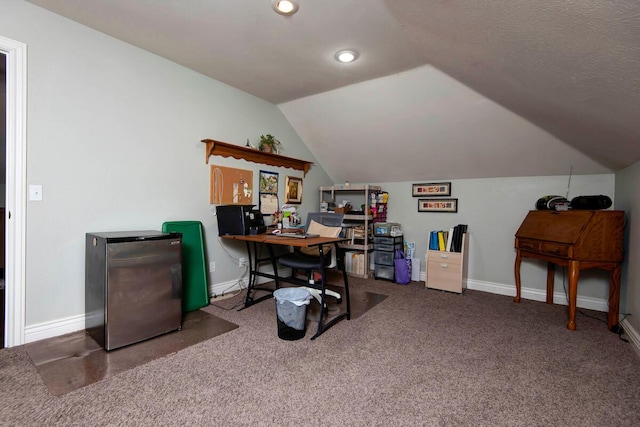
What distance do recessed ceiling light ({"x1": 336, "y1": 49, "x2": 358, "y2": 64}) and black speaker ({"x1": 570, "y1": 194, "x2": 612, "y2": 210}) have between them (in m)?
2.58

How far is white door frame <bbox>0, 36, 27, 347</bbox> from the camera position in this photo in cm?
209

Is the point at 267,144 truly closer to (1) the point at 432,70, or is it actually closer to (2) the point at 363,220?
(2) the point at 363,220

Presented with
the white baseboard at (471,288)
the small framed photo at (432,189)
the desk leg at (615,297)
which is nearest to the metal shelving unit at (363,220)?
the small framed photo at (432,189)

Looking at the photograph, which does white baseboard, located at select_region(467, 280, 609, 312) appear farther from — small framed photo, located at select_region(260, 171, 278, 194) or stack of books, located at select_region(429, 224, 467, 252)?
small framed photo, located at select_region(260, 171, 278, 194)

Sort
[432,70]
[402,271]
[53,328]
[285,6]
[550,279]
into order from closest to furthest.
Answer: [285,6]
[53,328]
[432,70]
[550,279]
[402,271]

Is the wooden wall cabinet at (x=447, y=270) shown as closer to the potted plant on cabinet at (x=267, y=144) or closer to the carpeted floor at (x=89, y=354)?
the potted plant on cabinet at (x=267, y=144)

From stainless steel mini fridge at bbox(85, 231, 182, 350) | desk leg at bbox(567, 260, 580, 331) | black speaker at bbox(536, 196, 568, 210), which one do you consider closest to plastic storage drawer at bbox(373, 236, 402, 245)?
black speaker at bbox(536, 196, 568, 210)

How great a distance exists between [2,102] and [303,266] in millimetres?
3603

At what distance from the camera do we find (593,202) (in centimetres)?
286

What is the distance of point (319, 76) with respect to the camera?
314 cm

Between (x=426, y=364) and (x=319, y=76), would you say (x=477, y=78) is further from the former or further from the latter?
(x=426, y=364)

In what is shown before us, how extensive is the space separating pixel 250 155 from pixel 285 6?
189cm

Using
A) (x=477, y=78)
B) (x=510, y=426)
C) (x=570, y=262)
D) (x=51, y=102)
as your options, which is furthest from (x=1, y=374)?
(x=570, y=262)

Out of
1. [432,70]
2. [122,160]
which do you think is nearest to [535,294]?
[432,70]
